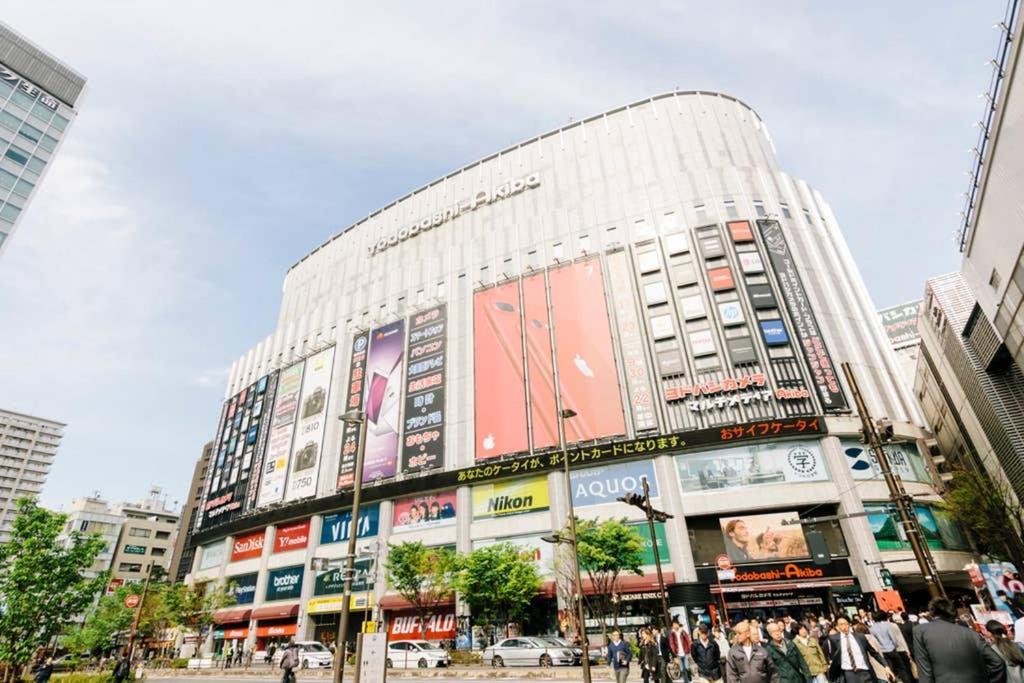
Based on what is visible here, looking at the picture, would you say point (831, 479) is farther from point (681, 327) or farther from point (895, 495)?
point (895, 495)

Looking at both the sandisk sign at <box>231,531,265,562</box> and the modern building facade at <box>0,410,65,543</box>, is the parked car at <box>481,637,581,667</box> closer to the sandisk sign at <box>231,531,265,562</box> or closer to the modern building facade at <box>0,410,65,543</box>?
the sandisk sign at <box>231,531,265,562</box>

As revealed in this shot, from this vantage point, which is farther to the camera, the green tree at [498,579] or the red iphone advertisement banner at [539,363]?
the red iphone advertisement banner at [539,363]

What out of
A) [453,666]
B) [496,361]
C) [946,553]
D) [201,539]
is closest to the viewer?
[453,666]

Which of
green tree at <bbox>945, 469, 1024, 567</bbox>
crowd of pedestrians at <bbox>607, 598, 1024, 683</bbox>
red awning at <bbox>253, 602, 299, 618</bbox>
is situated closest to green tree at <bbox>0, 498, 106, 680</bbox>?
crowd of pedestrians at <bbox>607, 598, 1024, 683</bbox>

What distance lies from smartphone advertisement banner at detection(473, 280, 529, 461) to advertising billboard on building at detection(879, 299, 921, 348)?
77.7 m

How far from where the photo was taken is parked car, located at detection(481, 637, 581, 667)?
993 inches

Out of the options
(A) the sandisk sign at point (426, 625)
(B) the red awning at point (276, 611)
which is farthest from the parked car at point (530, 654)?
(B) the red awning at point (276, 611)

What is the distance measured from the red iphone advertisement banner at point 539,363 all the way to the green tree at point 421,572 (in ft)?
35.0

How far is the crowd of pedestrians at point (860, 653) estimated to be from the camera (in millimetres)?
5375

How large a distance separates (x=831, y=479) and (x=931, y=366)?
2972cm

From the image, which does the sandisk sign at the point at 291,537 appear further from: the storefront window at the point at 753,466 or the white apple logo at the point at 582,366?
the storefront window at the point at 753,466

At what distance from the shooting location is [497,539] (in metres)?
38.2

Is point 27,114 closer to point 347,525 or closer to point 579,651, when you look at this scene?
point 347,525

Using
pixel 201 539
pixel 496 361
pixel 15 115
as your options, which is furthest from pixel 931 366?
pixel 15 115
